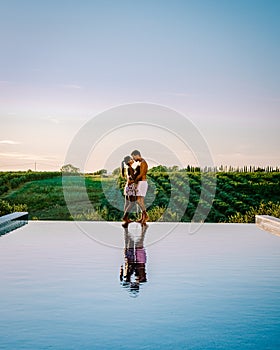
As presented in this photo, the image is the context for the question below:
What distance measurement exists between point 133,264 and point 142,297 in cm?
222

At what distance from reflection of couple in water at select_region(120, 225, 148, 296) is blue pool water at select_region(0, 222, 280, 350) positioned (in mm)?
29

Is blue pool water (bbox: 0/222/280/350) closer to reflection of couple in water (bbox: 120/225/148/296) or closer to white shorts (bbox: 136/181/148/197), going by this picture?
reflection of couple in water (bbox: 120/225/148/296)

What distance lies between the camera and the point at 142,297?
5.93 m

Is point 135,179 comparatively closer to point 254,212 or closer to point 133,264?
point 133,264

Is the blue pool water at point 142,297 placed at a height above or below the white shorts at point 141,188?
below

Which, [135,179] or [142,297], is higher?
[135,179]

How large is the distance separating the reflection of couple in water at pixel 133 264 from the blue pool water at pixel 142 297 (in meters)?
0.03

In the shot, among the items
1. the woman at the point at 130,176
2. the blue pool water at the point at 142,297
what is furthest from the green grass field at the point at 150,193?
the blue pool water at the point at 142,297

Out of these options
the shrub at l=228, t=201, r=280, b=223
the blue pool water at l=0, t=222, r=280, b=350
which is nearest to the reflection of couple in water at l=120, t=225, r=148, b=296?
the blue pool water at l=0, t=222, r=280, b=350

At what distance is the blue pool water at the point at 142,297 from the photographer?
449cm

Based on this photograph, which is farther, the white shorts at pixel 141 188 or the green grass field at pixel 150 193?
the green grass field at pixel 150 193

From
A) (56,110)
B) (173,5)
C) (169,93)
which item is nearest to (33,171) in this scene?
(56,110)

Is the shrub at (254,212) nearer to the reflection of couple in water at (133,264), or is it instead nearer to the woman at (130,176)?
the woman at (130,176)

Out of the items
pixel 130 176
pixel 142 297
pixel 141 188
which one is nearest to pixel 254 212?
pixel 141 188
